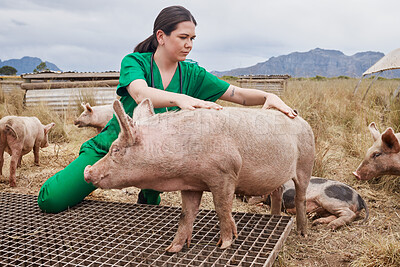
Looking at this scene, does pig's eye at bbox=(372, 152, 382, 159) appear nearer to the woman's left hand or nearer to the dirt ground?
the dirt ground

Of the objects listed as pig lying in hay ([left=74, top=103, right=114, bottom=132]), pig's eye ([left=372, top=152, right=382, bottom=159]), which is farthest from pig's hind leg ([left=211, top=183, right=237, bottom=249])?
pig lying in hay ([left=74, top=103, right=114, bottom=132])

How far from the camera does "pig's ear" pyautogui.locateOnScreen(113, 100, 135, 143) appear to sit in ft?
6.86

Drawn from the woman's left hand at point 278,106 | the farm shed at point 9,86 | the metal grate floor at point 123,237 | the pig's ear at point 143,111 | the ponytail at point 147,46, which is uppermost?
the ponytail at point 147,46

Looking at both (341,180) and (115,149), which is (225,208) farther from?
(341,180)

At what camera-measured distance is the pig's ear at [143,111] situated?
2473mm

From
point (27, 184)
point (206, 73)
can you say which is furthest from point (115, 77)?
point (206, 73)

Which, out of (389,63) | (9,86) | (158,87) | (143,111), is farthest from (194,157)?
(9,86)

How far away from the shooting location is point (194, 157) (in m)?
2.26

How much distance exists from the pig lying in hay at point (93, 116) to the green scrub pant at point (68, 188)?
4.03 meters

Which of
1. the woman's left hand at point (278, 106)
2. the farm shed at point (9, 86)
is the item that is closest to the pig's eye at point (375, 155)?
the woman's left hand at point (278, 106)

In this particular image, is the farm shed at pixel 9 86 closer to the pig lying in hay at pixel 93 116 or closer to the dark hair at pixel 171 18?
the pig lying in hay at pixel 93 116

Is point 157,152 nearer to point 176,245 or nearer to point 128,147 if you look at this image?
point 128,147

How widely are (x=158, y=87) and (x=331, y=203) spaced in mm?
2218

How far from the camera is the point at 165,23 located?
3.14 meters
